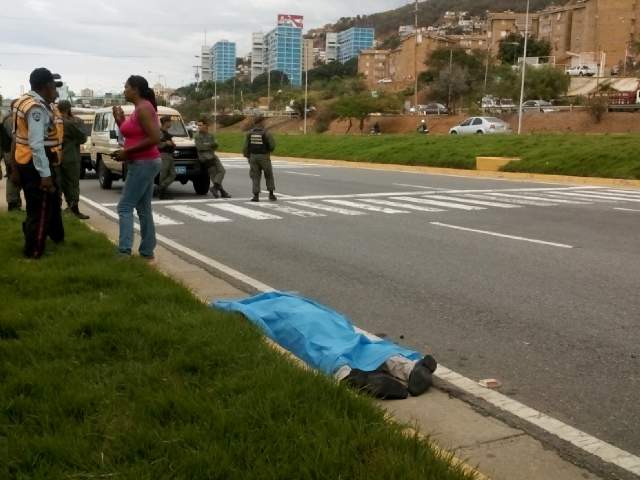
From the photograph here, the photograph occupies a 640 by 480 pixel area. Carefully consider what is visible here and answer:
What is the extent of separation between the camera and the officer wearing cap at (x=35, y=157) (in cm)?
701

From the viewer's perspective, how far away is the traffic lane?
14.5ft

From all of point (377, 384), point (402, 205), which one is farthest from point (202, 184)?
point (377, 384)

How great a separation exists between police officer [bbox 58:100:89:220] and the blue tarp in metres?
6.69

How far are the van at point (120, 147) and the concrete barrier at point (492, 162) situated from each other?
11.8 m

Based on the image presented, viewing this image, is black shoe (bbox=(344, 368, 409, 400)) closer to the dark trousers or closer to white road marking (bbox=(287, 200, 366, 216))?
the dark trousers

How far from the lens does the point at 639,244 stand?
9.53 metres

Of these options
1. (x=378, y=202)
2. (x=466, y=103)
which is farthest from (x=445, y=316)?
(x=466, y=103)

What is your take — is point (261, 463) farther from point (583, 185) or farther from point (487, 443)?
point (583, 185)

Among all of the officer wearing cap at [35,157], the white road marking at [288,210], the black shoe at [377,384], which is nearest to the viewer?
the black shoe at [377,384]

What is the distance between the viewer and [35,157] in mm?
6984

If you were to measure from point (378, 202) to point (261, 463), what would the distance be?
39.9ft

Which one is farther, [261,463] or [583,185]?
[583,185]

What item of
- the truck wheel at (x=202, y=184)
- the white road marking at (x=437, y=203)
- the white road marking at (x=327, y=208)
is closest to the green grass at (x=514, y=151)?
the white road marking at (x=437, y=203)

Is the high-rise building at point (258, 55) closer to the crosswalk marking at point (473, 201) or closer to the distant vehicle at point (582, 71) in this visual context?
the distant vehicle at point (582, 71)
